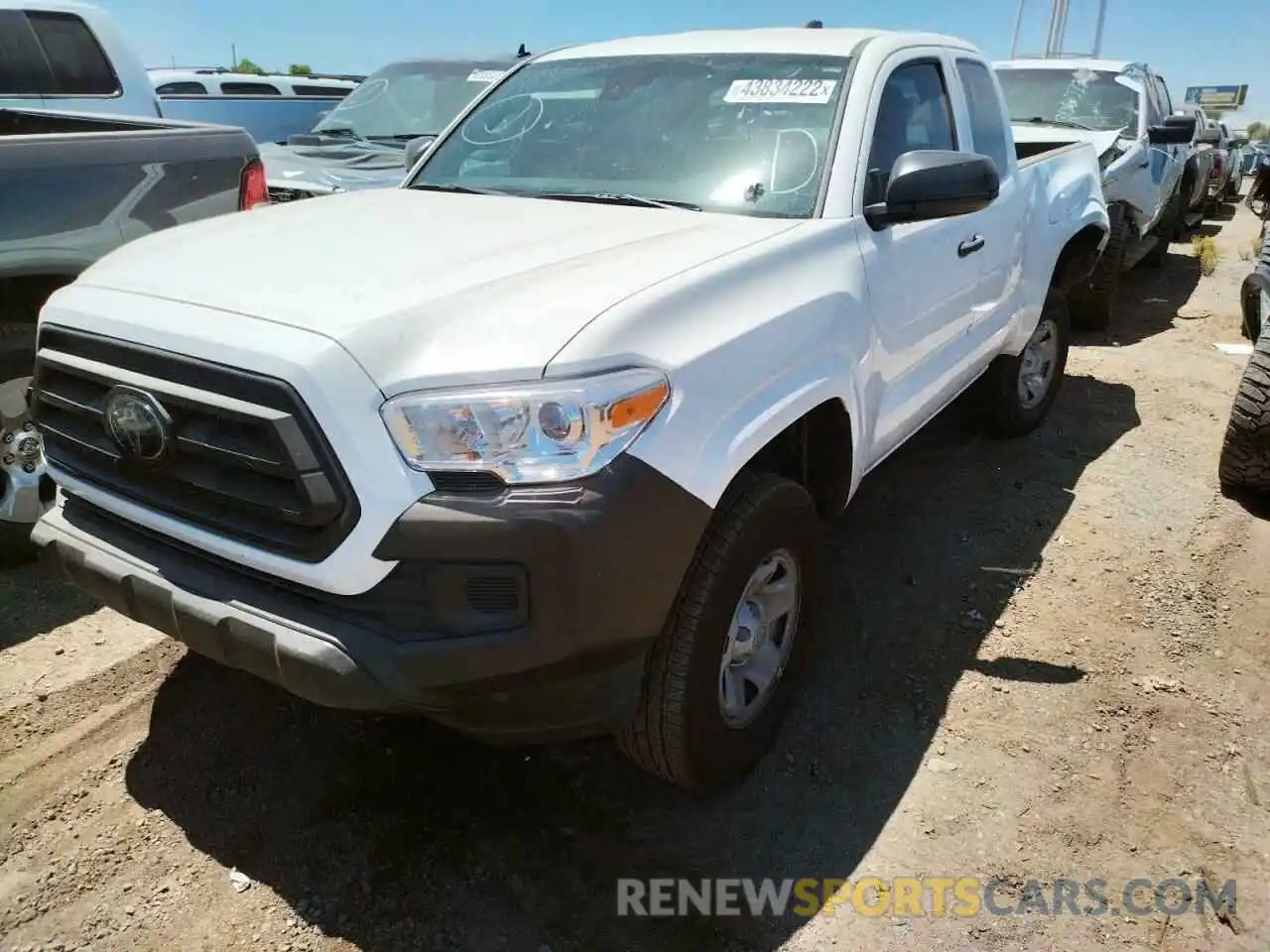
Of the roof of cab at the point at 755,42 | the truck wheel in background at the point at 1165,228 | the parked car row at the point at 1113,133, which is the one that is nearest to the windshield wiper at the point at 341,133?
the roof of cab at the point at 755,42

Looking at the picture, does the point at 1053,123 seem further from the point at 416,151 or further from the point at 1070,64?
the point at 416,151

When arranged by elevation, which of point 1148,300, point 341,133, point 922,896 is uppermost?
point 341,133

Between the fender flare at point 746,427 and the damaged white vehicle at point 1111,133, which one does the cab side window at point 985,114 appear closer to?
the fender flare at point 746,427

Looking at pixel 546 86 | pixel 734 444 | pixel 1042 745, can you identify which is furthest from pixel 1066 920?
pixel 546 86

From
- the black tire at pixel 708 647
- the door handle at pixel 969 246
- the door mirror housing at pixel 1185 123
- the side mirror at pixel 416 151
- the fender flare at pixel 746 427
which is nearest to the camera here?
the fender flare at pixel 746 427

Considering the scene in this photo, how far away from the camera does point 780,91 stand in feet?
10.2

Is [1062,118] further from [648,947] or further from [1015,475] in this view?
[648,947]

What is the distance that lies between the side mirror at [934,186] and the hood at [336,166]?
12.4 ft

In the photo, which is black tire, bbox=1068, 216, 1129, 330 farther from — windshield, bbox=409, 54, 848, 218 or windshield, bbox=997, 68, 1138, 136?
windshield, bbox=409, 54, 848, 218

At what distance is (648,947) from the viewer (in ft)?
7.28

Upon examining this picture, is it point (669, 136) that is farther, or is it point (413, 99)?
point (413, 99)

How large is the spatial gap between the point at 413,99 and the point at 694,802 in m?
6.37

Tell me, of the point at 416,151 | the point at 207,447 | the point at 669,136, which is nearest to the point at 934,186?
the point at 669,136

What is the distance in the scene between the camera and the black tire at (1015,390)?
487 cm
